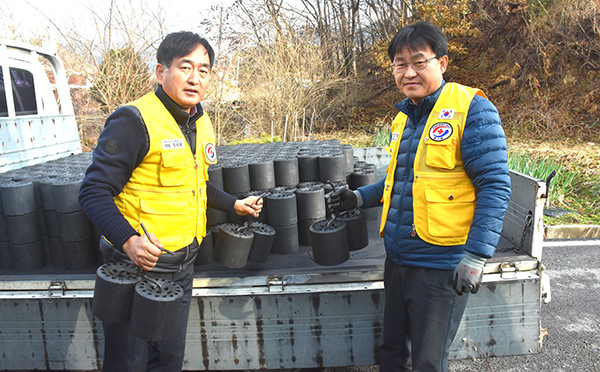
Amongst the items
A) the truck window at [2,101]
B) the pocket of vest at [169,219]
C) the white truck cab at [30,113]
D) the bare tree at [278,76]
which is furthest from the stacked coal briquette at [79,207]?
the bare tree at [278,76]

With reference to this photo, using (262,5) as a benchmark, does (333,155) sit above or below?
below

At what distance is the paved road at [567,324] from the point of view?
3389 mm

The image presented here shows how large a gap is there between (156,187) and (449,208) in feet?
4.66

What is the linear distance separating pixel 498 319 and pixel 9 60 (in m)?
4.74

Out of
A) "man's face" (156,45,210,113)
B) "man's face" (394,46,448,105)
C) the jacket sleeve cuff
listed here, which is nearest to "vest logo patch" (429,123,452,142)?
"man's face" (394,46,448,105)

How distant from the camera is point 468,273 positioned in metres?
1.96

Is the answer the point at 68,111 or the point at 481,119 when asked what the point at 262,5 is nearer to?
the point at 68,111

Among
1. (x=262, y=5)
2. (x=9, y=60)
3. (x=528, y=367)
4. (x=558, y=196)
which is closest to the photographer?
(x=528, y=367)

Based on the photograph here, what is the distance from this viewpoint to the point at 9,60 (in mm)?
4199

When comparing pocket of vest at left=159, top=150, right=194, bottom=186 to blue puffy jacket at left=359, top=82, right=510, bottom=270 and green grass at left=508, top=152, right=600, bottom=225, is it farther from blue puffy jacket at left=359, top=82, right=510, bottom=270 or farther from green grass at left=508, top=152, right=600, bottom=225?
green grass at left=508, top=152, right=600, bottom=225

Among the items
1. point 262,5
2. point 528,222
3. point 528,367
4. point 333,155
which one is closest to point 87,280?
point 333,155

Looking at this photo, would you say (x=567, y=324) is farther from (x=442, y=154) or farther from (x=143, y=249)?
(x=143, y=249)

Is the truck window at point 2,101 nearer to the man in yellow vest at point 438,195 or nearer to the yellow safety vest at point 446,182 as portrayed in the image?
the man in yellow vest at point 438,195

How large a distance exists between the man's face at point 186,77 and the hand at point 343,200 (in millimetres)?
1084
